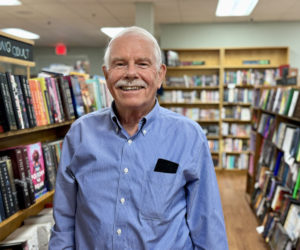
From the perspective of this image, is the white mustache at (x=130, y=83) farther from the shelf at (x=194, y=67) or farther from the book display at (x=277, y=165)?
the shelf at (x=194, y=67)

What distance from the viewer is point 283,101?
3248 mm

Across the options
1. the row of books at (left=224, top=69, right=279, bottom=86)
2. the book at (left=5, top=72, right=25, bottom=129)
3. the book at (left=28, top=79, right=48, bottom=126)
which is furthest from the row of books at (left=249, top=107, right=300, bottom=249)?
the row of books at (left=224, top=69, right=279, bottom=86)

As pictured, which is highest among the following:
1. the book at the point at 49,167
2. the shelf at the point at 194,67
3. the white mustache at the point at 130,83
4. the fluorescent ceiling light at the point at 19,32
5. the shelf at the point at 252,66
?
the fluorescent ceiling light at the point at 19,32

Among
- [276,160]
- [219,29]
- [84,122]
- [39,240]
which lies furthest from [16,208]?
[219,29]

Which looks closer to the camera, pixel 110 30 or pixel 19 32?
pixel 110 30

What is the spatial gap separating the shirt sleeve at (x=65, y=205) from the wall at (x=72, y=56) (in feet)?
33.4

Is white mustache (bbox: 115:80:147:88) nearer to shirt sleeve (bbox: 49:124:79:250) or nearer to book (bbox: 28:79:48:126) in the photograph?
shirt sleeve (bbox: 49:124:79:250)

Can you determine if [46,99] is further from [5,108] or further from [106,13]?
[106,13]

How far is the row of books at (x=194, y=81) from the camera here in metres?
6.75

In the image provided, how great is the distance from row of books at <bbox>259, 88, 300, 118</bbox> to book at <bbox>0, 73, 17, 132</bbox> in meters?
2.27

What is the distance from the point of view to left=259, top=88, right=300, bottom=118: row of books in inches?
112

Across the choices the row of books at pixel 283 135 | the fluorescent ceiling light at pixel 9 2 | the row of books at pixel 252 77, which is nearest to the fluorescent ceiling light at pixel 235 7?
the row of books at pixel 252 77

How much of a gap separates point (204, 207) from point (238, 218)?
10.7 feet

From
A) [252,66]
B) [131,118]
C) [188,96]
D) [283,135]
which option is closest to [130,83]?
[131,118]
